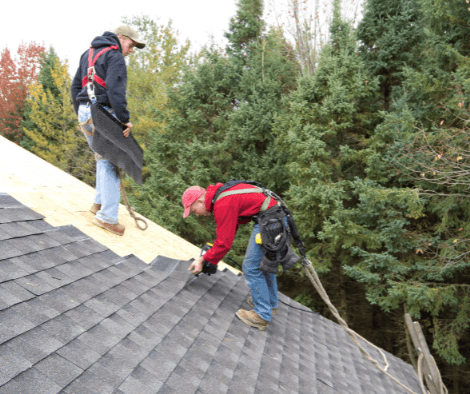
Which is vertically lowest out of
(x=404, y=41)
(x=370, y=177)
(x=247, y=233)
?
(x=247, y=233)

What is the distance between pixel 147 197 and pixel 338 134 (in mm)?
6788

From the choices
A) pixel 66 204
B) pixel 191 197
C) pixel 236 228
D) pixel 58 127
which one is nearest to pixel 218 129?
pixel 66 204

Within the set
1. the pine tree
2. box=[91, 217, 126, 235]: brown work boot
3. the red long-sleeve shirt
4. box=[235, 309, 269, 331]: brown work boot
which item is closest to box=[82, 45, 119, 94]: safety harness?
box=[91, 217, 126, 235]: brown work boot

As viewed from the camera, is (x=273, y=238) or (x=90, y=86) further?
(x=90, y=86)

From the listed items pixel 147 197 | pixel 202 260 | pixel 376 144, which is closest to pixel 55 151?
pixel 147 197

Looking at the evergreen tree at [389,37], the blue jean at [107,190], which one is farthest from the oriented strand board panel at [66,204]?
the evergreen tree at [389,37]

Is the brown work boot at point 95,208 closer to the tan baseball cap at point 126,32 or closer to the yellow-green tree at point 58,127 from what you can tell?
the tan baseball cap at point 126,32

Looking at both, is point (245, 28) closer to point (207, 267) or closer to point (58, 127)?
point (207, 267)

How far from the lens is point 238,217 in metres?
3.03

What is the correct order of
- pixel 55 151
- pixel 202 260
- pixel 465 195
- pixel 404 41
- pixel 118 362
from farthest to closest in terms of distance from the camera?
pixel 55 151 < pixel 404 41 < pixel 465 195 < pixel 202 260 < pixel 118 362

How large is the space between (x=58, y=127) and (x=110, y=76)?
1919 centimetres

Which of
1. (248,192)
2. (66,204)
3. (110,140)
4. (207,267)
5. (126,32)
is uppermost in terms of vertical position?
(126,32)

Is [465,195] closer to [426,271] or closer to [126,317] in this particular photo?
[426,271]

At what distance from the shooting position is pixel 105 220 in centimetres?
360
